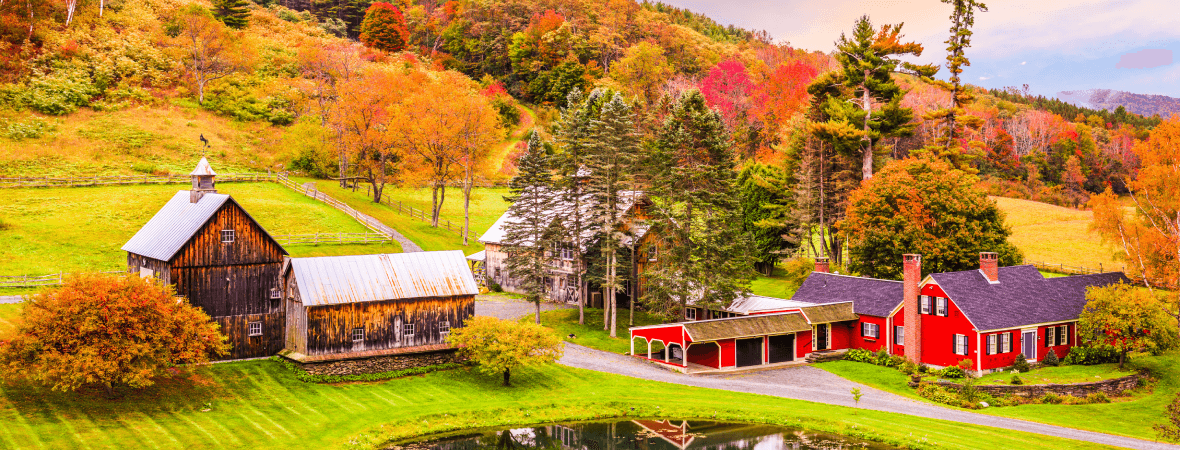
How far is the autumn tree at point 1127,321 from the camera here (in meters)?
38.6

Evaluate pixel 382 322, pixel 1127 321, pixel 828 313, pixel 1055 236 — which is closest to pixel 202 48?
pixel 382 322

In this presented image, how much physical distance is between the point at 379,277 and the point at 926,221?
31250mm

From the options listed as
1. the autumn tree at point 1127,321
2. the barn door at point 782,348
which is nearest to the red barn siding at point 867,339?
the barn door at point 782,348

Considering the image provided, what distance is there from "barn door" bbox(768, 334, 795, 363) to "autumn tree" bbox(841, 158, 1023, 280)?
9488mm

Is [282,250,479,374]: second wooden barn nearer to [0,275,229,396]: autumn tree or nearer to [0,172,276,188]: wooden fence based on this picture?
[0,275,229,396]: autumn tree

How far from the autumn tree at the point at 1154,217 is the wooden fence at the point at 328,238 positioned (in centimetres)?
4335

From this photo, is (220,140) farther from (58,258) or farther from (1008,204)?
(1008,204)

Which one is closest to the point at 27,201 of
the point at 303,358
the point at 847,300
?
the point at 303,358

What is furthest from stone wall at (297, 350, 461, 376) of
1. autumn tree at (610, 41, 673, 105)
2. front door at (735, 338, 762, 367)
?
autumn tree at (610, 41, 673, 105)

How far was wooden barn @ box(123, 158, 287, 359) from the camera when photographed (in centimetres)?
3397

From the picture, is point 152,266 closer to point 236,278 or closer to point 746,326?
point 236,278

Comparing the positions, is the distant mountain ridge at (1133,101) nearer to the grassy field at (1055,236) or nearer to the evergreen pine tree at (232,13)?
the grassy field at (1055,236)

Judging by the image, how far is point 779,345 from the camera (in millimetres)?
43562

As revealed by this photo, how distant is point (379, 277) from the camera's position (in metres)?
37.1
